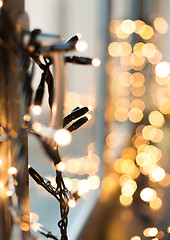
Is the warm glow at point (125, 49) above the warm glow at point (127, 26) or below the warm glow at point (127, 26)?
below

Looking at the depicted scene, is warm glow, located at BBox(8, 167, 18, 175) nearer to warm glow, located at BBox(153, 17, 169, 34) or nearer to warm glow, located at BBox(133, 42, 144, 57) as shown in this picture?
warm glow, located at BBox(133, 42, 144, 57)

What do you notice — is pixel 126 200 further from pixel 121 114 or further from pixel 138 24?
pixel 138 24

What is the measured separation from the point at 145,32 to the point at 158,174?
4.94 feet

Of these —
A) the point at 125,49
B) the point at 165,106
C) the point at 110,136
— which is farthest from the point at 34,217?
the point at 165,106

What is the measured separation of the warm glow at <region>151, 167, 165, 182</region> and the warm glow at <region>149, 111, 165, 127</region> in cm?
73

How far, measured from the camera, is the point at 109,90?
67.6 inches

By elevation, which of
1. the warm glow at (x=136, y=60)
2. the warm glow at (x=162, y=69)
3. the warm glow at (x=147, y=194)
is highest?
the warm glow at (x=136, y=60)

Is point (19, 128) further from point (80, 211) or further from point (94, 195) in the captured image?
point (94, 195)

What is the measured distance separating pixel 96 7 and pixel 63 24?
1.52 feet

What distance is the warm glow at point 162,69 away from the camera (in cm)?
245

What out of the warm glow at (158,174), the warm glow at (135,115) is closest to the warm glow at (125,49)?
the warm glow at (135,115)

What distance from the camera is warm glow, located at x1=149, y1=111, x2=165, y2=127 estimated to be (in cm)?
243

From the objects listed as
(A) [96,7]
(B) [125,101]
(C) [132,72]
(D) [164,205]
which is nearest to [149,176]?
(D) [164,205]

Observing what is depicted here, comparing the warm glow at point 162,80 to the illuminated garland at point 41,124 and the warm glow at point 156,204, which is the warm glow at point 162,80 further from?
Answer: the illuminated garland at point 41,124
